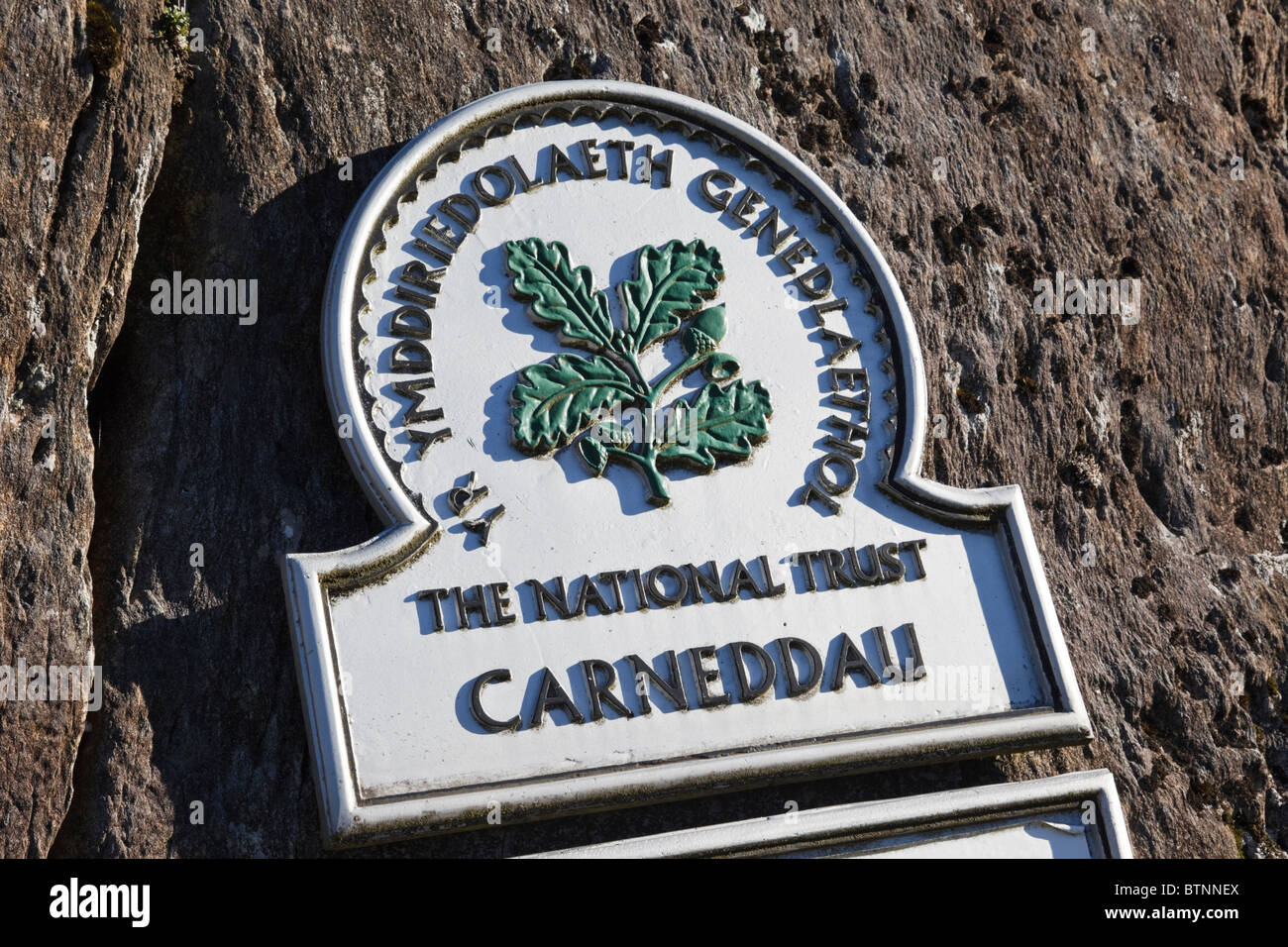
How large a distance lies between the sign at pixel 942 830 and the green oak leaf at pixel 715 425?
1087mm

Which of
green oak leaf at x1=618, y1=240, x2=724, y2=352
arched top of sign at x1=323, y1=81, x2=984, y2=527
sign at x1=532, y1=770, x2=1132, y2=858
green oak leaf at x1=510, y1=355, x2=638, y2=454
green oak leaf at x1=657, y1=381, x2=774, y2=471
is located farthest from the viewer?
green oak leaf at x1=618, y1=240, x2=724, y2=352

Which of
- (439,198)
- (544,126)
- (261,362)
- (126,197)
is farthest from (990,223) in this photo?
(126,197)

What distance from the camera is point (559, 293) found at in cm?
415

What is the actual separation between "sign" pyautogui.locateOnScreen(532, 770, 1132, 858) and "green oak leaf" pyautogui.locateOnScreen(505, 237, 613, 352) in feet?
4.94

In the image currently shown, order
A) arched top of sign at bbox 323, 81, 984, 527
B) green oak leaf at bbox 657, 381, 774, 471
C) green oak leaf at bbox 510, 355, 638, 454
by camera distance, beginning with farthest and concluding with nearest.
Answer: green oak leaf at bbox 657, 381, 774, 471 < green oak leaf at bbox 510, 355, 638, 454 < arched top of sign at bbox 323, 81, 984, 527

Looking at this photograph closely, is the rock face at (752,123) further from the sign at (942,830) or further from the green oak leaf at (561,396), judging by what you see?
the green oak leaf at (561,396)

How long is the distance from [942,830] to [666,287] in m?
1.83

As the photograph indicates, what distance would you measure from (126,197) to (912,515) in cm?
256

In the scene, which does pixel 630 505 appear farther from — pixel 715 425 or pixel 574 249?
pixel 574 249

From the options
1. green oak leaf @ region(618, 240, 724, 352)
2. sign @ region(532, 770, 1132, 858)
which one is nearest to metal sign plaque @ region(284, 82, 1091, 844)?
green oak leaf @ region(618, 240, 724, 352)

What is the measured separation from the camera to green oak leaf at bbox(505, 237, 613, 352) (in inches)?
162

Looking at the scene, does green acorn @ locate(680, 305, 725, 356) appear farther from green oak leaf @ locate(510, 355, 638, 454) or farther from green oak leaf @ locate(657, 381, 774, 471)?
green oak leaf @ locate(510, 355, 638, 454)

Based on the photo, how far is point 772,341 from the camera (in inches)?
169

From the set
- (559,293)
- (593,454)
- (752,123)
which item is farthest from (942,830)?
(752,123)
